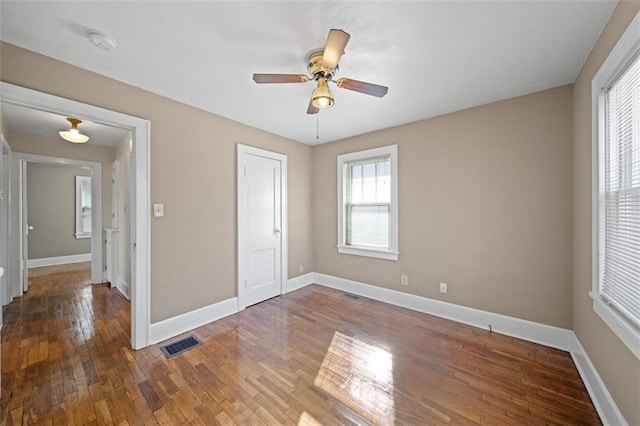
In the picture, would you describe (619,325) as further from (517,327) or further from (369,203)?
(369,203)

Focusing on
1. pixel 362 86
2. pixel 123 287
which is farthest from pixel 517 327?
pixel 123 287

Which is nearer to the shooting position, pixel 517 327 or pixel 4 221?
pixel 517 327

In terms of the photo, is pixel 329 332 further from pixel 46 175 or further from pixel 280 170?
pixel 46 175

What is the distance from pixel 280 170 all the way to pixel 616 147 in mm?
3431

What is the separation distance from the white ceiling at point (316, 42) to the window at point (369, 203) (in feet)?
3.90

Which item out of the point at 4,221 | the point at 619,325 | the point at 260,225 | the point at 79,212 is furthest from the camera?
the point at 79,212

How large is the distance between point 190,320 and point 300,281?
6.02 feet

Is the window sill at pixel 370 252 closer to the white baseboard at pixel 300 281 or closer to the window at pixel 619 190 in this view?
the white baseboard at pixel 300 281

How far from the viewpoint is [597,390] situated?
1.66 m

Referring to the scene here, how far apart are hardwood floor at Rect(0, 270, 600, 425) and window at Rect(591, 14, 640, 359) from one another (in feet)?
2.50

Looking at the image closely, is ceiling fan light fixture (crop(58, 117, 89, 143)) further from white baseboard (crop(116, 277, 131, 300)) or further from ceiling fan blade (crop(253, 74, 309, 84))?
ceiling fan blade (crop(253, 74, 309, 84))

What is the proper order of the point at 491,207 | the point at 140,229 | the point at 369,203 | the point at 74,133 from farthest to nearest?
1. the point at 369,203
2. the point at 74,133
3. the point at 491,207
4. the point at 140,229

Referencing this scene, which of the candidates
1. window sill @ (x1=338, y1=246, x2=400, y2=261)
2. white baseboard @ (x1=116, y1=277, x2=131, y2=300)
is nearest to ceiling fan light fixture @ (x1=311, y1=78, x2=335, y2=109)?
window sill @ (x1=338, y1=246, x2=400, y2=261)

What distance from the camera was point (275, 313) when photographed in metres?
3.15
